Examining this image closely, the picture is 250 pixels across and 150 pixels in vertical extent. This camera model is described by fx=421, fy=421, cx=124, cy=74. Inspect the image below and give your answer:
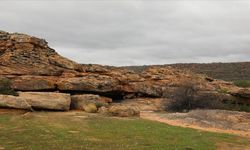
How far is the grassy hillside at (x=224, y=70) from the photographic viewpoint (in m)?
69.5

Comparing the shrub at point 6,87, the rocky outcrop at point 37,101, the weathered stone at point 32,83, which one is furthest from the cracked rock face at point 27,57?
the rocky outcrop at point 37,101

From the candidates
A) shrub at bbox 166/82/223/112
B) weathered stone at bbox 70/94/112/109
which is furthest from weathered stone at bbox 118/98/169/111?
weathered stone at bbox 70/94/112/109

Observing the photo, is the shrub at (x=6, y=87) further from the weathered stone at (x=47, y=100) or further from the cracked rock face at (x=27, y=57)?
the cracked rock face at (x=27, y=57)

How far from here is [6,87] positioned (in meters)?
28.3

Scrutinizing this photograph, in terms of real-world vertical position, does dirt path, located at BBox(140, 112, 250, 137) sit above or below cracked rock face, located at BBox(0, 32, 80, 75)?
below

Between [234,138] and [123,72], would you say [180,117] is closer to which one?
[234,138]

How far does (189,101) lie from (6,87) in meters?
14.4

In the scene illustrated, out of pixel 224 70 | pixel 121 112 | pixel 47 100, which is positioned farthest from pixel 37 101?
pixel 224 70

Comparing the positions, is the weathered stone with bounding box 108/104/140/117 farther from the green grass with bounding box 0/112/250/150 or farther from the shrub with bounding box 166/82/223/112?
the shrub with bounding box 166/82/223/112

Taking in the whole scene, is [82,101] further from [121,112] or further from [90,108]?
[121,112]

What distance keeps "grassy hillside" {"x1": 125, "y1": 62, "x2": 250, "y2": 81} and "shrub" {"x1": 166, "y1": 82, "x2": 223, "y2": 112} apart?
3452 centimetres

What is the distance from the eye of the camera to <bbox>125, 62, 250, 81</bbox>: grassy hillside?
69456 mm

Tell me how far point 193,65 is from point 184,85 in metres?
46.3

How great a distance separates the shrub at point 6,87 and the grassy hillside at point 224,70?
4547cm
